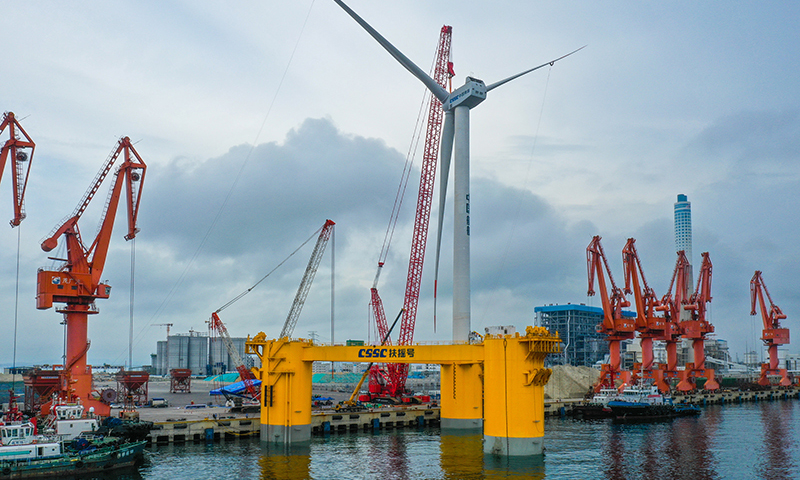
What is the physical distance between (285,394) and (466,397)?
18.3 meters

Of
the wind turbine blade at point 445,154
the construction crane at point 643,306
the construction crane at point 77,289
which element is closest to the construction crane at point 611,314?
the construction crane at point 643,306

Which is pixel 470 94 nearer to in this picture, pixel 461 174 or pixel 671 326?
pixel 461 174

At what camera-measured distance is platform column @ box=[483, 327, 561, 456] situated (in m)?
48.1

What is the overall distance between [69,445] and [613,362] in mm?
85760

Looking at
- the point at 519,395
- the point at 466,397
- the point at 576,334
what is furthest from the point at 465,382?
the point at 576,334

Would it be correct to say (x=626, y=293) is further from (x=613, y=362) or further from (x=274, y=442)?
(x=274, y=442)

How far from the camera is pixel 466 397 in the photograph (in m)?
65.7

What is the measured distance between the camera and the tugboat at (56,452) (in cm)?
4419

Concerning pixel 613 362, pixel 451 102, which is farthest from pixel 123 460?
pixel 613 362

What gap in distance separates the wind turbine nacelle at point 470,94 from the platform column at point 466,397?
2685 centimetres

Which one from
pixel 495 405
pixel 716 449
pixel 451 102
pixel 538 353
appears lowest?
pixel 716 449

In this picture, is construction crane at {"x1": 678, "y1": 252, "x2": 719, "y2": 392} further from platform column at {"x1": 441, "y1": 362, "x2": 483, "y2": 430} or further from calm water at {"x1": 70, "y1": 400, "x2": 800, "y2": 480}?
platform column at {"x1": 441, "y1": 362, "x2": 483, "y2": 430}

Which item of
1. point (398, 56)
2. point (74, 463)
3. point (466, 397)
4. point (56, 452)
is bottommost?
point (74, 463)

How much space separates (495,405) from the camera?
161 ft
